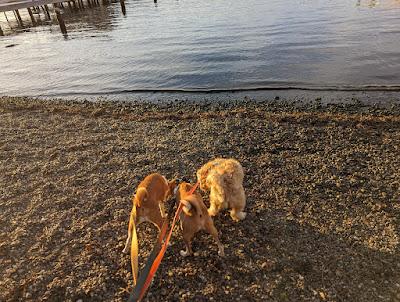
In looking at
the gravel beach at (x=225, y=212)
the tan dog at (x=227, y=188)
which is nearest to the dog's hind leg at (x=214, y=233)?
the gravel beach at (x=225, y=212)

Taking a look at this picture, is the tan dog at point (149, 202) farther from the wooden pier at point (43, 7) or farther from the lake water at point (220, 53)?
the wooden pier at point (43, 7)

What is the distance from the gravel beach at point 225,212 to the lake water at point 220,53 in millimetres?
4687

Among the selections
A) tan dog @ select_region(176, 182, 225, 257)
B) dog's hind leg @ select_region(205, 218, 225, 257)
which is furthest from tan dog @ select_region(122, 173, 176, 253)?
dog's hind leg @ select_region(205, 218, 225, 257)

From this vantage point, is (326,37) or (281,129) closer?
(281,129)

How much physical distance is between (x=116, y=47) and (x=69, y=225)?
61.7ft

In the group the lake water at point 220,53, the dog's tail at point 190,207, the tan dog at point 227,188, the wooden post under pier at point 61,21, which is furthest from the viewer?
the wooden post under pier at point 61,21

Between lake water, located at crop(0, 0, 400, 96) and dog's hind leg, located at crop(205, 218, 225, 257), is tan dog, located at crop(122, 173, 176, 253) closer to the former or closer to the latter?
dog's hind leg, located at crop(205, 218, 225, 257)

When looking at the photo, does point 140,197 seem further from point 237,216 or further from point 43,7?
point 43,7

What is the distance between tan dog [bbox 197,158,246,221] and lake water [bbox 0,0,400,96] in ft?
28.1

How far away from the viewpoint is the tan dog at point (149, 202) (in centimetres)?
409

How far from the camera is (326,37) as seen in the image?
18.5 m

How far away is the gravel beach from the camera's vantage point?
12.9 feet

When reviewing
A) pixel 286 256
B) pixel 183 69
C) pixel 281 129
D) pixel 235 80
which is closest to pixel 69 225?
pixel 286 256

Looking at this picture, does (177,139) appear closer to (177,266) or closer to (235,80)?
(177,266)
